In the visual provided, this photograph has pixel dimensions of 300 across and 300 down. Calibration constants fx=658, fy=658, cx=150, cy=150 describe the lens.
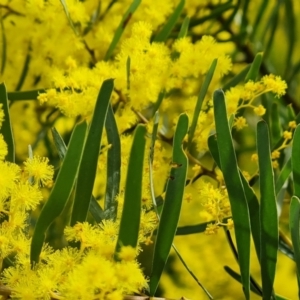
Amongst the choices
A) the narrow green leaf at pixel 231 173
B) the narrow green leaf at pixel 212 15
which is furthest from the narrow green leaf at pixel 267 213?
the narrow green leaf at pixel 212 15

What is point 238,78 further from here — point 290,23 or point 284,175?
point 290,23

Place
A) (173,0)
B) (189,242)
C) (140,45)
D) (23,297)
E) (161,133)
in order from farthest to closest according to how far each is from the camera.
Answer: (189,242), (173,0), (161,133), (140,45), (23,297)

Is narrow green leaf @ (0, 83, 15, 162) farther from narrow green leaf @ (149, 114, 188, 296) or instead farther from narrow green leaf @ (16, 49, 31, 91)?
narrow green leaf @ (16, 49, 31, 91)

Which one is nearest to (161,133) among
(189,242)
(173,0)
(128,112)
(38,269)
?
(128,112)

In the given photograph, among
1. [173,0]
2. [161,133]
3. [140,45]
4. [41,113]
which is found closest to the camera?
[140,45]

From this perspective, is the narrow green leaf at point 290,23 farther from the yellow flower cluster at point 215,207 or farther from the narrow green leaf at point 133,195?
the narrow green leaf at point 133,195

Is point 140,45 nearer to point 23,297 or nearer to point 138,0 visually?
point 138,0

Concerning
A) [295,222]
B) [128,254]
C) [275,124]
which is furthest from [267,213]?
[275,124]
